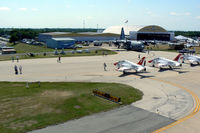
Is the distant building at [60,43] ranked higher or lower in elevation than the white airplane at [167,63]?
higher

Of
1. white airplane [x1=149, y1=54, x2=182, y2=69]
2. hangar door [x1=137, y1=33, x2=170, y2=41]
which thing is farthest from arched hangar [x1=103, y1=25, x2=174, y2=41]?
white airplane [x1=149, y1=54, x2=182, y2=69]

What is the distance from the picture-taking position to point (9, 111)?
22.8 meters

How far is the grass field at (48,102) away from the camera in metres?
20.3

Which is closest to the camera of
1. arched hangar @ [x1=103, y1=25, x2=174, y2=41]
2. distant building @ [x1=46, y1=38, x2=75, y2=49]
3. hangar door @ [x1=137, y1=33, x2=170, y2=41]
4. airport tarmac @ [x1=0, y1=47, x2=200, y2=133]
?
airport tarmac @ [x1=0, y1=47, x2=200, y2=133]

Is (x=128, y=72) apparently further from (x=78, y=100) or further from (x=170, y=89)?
(x=78, y=100)

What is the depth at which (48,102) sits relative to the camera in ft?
84.4

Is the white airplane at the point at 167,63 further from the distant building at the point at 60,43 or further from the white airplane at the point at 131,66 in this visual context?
the distant building at the point at 60,43

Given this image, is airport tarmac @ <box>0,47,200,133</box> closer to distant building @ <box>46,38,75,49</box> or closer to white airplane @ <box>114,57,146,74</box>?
white airplane @ <box>114,57,146,74</box>

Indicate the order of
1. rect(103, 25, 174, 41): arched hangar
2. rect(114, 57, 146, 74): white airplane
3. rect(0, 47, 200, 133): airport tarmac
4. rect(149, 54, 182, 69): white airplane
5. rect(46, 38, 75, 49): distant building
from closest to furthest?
rect(0, 47, 200, 133): airport tarmac → rect(114, 57, 146, 74): white airplane → rect(149, 54, 182, 69): white airplane → rect(46, 38, 75, 49): distant building → rect(103, 25, 174, 41): arched hangar

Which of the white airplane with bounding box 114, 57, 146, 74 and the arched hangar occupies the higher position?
the arched hangar

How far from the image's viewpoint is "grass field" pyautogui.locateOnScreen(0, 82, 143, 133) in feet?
66.7

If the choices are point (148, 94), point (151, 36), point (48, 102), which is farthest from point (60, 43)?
point (48, 102)

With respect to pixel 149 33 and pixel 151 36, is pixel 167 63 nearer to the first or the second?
pixel 149 33

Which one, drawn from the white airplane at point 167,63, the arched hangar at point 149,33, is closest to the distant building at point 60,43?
the arched hangar at point 149,33
